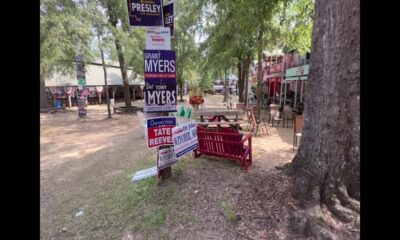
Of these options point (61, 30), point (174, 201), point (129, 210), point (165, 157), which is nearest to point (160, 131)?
point (165, 157)

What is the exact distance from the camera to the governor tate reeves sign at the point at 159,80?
169 inches

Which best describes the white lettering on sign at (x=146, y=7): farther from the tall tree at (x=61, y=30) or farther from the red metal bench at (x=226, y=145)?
the tall tree at (x=61, y=30)

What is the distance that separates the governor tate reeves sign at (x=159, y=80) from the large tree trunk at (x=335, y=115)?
225 cm

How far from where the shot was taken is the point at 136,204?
4.03 m

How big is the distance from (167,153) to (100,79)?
27176 millimetres

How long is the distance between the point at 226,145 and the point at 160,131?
4.89 feet

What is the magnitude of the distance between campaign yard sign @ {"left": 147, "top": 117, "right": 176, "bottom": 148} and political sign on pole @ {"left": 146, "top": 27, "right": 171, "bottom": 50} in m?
1.19

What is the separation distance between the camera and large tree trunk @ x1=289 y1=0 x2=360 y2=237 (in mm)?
2965

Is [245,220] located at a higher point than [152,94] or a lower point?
lower

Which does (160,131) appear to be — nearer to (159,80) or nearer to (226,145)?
(159,80)

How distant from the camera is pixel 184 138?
4773 mm

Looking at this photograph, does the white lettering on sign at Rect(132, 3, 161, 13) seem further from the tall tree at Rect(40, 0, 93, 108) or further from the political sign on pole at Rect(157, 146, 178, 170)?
the tall tree at Rect(40, 0, 93, 108)

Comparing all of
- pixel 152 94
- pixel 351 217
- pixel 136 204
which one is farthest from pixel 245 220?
pixel 152 94
